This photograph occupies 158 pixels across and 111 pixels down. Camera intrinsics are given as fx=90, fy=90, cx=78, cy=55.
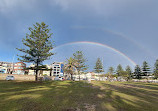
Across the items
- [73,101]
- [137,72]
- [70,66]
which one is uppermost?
[70,66]

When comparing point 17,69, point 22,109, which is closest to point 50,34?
point 22,109

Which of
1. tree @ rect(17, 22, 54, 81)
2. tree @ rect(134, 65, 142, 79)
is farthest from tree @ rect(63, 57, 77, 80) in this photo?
tree @ rect(134, 65, 142, 79)

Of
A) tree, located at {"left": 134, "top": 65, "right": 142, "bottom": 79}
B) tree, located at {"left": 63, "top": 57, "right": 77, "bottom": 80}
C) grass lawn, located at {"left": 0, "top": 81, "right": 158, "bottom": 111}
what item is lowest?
tree, located at {"left": 134, "top": 65, "right": 142, "bottom": 79}

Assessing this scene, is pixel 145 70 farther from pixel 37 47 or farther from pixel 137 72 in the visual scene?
pixel 37 47

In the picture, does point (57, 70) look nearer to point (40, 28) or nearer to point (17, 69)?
point (17, 69)

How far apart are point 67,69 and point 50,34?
18.8 meters

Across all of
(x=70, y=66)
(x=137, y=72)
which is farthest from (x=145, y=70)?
(x=70, y=66)

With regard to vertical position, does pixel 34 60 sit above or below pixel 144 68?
above

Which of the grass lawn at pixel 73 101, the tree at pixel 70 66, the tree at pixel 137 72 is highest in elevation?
the tree at pixel 70 66

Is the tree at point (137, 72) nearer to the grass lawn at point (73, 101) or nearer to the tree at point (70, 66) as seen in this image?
the tree at point (70, 66)

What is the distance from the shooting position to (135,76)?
6091 centimetres

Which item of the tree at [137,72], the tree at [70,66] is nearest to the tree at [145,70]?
the tree at [137,72]

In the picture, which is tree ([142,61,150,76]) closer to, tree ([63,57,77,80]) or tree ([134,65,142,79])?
tree ([134,65,142,79])

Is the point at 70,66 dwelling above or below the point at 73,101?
above
